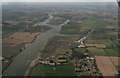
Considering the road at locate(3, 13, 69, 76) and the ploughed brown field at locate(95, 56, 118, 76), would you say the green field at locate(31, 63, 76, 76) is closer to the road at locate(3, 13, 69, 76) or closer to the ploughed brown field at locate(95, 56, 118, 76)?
the road at locate(3, 13, 69, 76)

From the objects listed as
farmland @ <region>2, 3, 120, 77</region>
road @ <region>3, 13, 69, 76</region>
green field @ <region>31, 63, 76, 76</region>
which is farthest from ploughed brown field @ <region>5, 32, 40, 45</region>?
green field @ <region>31, 63, 76, 76</region>

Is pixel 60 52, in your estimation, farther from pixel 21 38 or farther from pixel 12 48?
pixel 21 38

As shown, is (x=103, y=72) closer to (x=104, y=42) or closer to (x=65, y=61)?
(x=65, y=61)

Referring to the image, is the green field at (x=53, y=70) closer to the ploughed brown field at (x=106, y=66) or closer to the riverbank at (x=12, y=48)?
the ploughed brown field at (x=106, y=66)

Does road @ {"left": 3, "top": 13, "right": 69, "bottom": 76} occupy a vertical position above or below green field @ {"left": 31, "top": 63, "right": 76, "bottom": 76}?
above

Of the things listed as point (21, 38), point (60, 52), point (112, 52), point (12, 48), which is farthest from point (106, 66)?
point (21, 38)

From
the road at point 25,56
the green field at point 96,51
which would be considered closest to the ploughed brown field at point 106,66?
the green field at point 96,51
